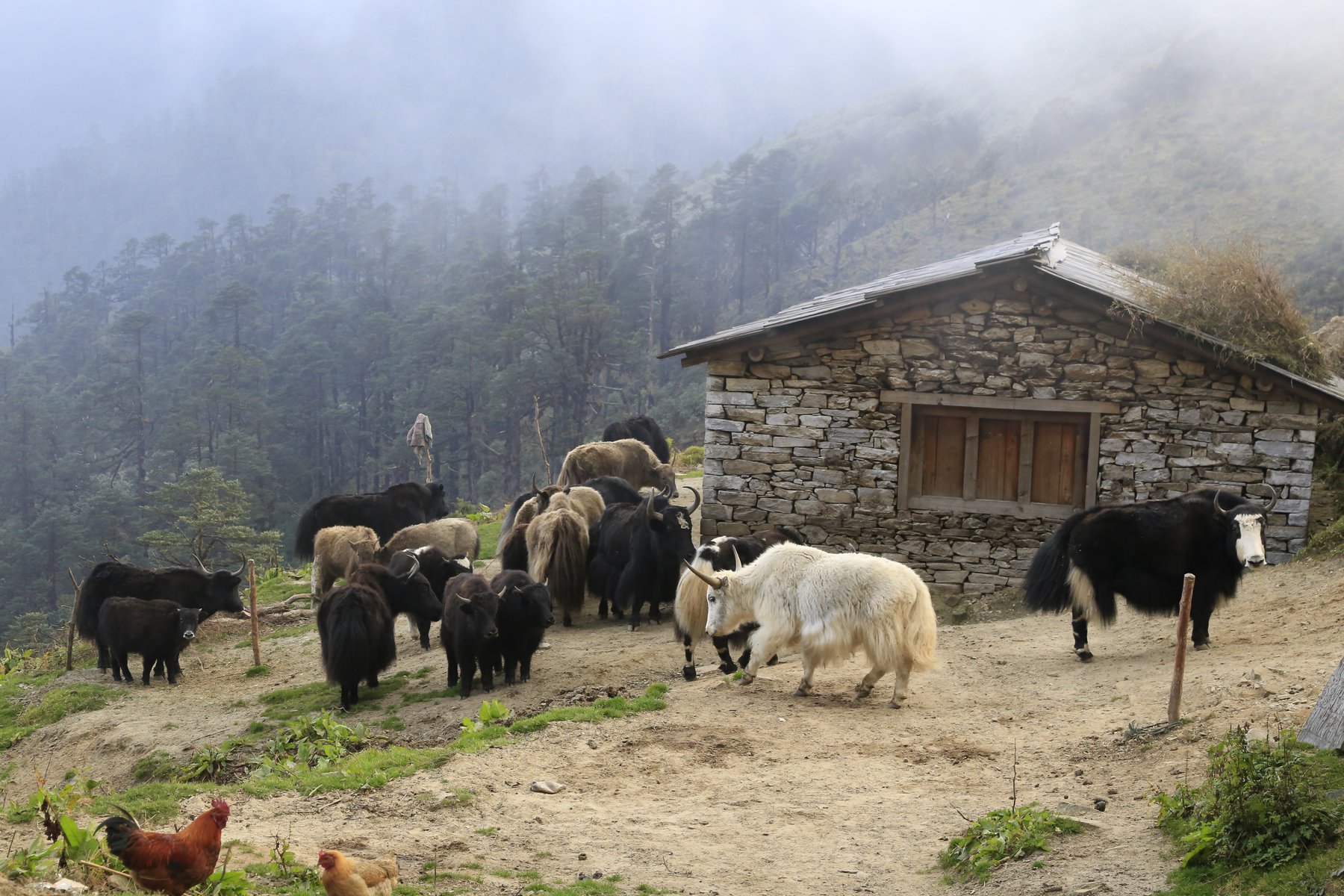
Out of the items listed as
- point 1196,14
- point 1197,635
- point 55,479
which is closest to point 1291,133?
point 1196,14

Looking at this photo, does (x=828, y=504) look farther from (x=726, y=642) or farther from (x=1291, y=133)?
(x=1291, y=133)

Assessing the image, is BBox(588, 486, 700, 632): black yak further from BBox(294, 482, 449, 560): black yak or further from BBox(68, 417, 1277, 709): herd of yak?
BBox(294, 482, 449, 560): black yak

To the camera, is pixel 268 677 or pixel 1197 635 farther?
pixel 268 677

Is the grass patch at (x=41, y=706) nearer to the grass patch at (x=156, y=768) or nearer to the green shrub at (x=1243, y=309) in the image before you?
the grass patch at (x=156, y=768)

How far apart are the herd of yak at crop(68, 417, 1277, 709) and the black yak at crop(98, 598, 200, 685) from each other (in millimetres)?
17

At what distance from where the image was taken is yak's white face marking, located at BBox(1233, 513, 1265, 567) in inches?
355

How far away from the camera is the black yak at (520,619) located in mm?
9914

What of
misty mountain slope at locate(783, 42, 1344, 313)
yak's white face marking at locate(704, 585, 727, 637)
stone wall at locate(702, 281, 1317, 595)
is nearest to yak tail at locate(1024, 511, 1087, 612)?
yak's white face marking at locate(704, 585, 727, 637)

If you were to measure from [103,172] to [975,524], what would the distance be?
137m

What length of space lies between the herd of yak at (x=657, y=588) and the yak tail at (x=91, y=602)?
0.07ft

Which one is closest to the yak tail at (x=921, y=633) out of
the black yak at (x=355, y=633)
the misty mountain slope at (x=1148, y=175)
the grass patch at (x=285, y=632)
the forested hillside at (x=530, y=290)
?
the black yak at (x=355, y=633)

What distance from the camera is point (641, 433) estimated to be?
22.0 m

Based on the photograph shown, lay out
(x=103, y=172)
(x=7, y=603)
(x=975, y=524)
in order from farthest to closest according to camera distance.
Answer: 1. (x=103, y=172)
2. (x=7, y=603)
3. (x=975, y=524)

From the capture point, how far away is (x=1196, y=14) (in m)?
86.3
